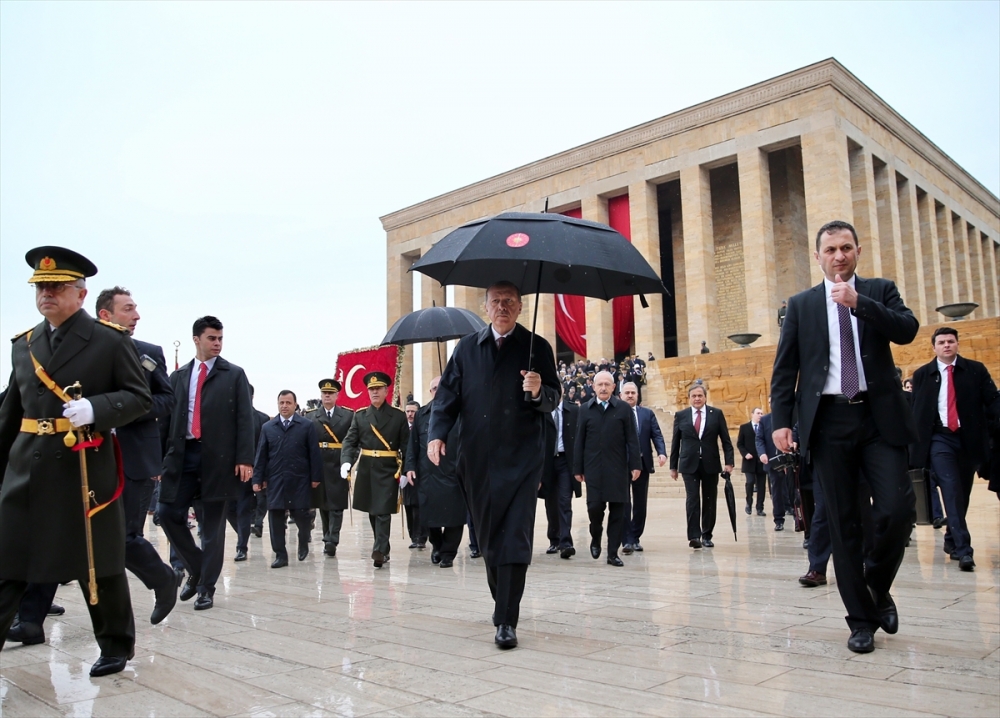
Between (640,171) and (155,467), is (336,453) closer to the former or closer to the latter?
(155,467)

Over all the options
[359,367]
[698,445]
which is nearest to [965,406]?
[698,445]

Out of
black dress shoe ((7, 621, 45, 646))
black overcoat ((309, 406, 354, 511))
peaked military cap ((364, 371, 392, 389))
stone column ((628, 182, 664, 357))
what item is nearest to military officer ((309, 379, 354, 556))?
black overcoat ((309, 406, 354, 511))

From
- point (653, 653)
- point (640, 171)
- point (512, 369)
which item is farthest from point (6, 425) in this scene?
point (640, 171)

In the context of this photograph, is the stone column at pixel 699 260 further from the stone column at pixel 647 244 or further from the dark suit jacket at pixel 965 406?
the dark suit jacket at pixel 965 406

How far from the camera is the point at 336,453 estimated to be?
404 inches

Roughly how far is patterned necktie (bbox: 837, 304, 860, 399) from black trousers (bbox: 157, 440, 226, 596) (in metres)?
4.15

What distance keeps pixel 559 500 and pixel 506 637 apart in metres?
4.93

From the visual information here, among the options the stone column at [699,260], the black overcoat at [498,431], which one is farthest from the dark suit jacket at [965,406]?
the stone column at [699,260]

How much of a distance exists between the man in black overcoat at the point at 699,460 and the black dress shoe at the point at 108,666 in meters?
6.51

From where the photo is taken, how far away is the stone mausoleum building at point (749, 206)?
90.5 ft

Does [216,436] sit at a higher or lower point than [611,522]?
higher

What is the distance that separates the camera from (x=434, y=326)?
9.57 metres

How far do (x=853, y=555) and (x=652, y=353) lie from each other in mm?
26510

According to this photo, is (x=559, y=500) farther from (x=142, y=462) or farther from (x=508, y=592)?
(x=142, y=462)
